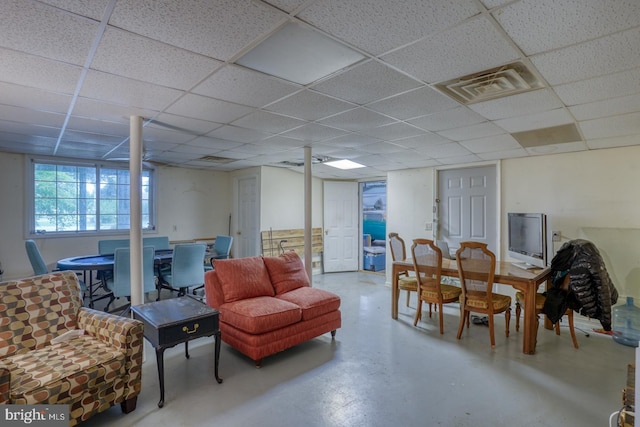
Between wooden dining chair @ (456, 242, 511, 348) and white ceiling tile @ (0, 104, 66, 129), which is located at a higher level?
white ceiling tile @ (0, 104, 66, 129)

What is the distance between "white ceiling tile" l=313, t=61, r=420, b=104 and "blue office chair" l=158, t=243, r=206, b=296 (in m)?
3.08

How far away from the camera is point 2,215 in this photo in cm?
453

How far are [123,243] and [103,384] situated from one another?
332 cm

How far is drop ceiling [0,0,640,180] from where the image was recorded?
4.66 feet

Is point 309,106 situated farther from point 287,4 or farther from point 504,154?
point 504,154

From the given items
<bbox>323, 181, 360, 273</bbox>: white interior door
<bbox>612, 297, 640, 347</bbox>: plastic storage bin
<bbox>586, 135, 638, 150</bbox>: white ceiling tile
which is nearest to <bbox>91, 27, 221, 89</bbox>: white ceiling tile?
<bbox>586, 135, 638, 150</bbox>: white ceiling tile

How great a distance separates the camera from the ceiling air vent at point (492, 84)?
6.51ft

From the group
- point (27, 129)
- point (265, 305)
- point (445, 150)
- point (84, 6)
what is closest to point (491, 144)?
point (445, 150)

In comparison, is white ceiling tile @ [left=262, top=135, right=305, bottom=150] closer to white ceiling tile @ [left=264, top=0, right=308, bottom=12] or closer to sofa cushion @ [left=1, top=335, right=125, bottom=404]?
white ceiling tile @ [left=264, top=0, right=308, bottom=12]

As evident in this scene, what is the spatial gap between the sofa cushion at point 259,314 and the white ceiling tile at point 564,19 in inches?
104

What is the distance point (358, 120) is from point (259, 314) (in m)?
2.06

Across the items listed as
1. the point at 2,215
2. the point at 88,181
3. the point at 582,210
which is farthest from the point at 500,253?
the point at 2,215

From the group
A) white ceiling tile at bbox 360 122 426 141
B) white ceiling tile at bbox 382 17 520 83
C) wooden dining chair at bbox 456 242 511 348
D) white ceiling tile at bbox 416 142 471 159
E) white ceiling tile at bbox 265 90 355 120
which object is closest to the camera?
white ceiling tile at bbox 382 17 520 83

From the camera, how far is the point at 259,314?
2777mm
